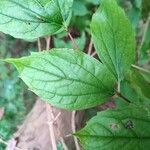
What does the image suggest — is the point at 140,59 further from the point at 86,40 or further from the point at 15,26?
the point at 15,26

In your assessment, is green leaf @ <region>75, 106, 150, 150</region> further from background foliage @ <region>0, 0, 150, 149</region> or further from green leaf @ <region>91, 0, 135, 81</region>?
background foliage @ <region>0, 0, 150, 149</region>

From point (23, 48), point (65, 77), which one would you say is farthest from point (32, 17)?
point (23, 48)

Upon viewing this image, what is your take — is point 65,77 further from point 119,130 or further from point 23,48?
point 23,48

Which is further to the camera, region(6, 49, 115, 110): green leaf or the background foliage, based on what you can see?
the background foliage

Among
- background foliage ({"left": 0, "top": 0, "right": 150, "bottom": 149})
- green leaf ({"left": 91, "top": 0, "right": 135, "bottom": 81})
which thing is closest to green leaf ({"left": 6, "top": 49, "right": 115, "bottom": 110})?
green leaf ({"left": 91, "top": 0, "right": 135, "bottom": 81})

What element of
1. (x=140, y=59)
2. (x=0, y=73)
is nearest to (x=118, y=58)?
(x=140, y=59)

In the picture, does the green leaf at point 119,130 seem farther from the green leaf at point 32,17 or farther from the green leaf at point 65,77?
the green leaf at point 32,17
